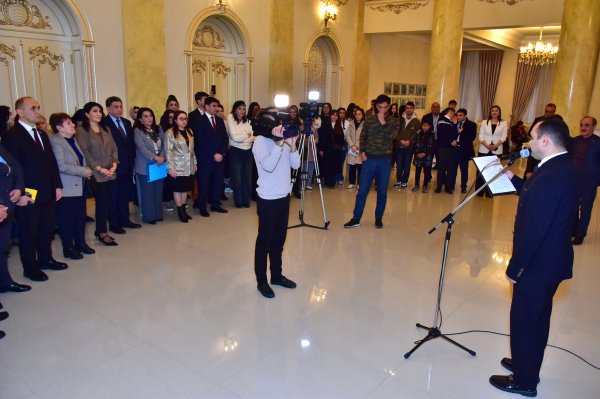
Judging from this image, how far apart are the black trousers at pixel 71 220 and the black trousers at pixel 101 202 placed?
0.30 metres

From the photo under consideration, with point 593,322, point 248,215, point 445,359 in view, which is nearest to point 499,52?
point 248,215

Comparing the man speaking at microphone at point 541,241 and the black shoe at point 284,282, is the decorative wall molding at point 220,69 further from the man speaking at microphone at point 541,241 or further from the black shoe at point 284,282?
the man speaking at microphone at point 541,241

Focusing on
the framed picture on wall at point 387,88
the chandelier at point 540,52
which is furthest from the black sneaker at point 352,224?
the chandelier at point 540,52

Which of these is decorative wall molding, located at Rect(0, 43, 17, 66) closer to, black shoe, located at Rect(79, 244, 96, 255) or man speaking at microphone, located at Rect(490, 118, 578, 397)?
black shoe, located at Rect(79, 244, 96, 255)

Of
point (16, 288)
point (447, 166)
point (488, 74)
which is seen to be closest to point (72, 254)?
point (16, 288)

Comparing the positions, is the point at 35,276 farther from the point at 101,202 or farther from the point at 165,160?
the point at 165,160

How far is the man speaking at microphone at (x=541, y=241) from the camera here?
7.39 feet

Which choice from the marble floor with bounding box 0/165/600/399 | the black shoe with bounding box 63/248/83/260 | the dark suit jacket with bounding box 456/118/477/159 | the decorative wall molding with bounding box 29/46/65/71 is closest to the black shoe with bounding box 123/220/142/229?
the marble floor with bounding box 0/165/600/399

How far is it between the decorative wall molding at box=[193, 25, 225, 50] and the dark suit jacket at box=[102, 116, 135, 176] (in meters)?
3.66

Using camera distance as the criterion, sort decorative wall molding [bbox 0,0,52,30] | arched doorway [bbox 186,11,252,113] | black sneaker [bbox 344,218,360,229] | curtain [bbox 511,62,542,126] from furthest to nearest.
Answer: curtain [bbox 511,62,542,126] < arched doorway [bbox 186,11,252,113] < decorative wall molding [bbox 0,0,52,30] < black sneaker [bbox 344,218,360,229]

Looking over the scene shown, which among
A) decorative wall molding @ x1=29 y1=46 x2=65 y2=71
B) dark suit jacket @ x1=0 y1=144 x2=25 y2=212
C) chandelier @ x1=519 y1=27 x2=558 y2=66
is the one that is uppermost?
chandelier @ x1=519 y1=27 x2=558 y2=66

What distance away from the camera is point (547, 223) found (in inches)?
88.9

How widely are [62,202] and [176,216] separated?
1.85 m

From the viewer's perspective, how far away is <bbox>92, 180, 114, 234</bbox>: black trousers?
477cm
